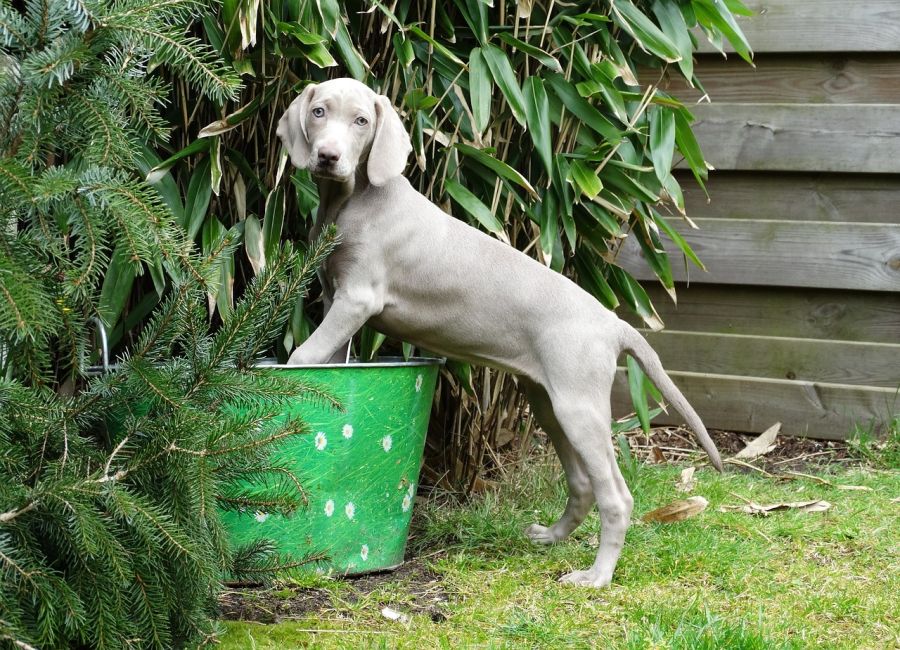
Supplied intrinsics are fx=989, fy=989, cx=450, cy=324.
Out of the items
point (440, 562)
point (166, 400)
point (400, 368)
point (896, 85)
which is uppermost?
point (896, 85)

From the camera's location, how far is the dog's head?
2.42m

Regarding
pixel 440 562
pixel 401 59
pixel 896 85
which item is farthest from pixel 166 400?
pixel 896 85

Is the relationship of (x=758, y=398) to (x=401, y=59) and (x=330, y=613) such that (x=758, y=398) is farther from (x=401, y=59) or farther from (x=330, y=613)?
(x=330, y=613)

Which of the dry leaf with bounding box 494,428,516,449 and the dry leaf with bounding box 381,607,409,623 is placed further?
the dry leaf with bounding box 494,428,516,449

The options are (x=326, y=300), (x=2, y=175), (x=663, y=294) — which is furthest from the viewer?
(x=663, y=294)

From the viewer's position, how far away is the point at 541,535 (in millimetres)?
2852

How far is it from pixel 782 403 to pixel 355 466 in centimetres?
239

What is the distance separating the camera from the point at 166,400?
1.72 m

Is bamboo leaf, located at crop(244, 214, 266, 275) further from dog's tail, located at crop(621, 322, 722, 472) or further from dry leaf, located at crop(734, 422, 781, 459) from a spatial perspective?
dry leaf, located at crop(734, 422, 781, 459)

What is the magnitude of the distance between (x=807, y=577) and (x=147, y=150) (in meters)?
2.08

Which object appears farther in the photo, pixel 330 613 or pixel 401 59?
pixel 401 59

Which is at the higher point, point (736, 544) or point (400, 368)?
point (400, 368)

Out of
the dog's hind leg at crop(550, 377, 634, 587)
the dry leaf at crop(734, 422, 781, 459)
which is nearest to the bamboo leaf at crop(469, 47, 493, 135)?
the dog's hind leg at crop(550, 377, 634, 587)

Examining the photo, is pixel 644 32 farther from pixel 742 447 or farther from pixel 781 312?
pixel 742 447
